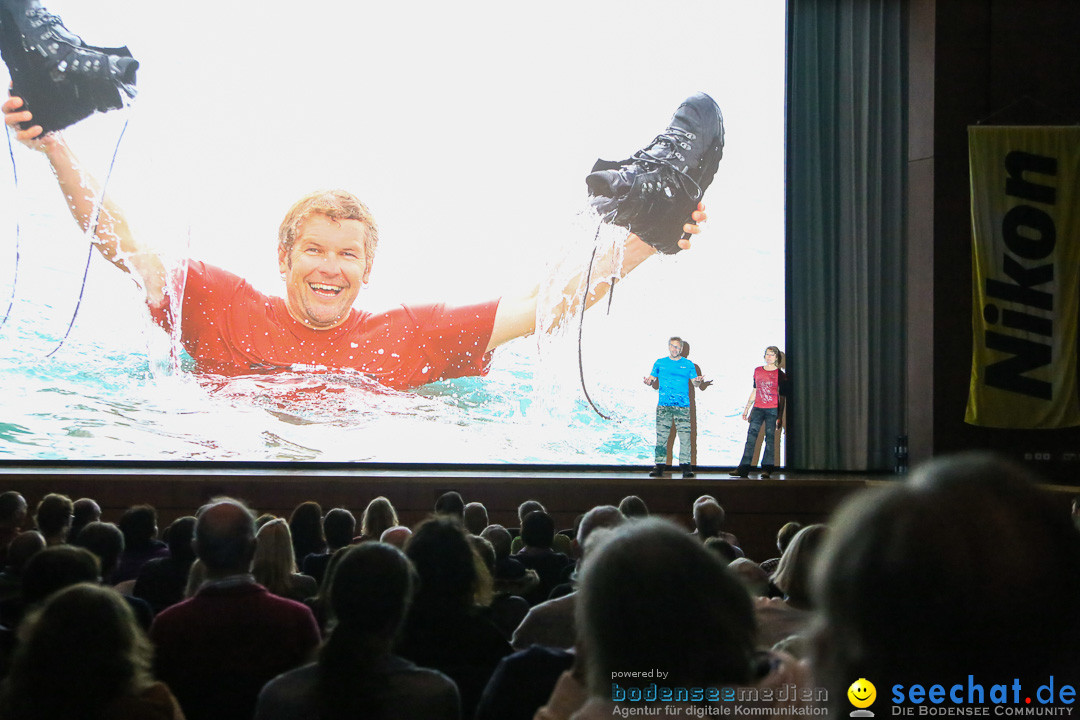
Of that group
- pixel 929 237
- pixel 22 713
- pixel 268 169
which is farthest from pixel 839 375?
pixel 22 713

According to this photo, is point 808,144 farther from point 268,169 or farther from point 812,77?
point 268,169

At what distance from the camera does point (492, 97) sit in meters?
6.84

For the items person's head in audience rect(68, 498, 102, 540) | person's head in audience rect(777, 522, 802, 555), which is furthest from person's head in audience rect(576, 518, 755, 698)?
person's head in audience rect(68, 498, 102, 540)

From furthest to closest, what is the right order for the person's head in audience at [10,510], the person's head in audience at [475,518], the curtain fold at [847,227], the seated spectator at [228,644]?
the curtain fold at [847,227], the person's head in audience at [475,518], the person's head in audience at [10,510], the seated spectator at [228,644]

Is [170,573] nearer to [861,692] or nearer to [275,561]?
[275,561]

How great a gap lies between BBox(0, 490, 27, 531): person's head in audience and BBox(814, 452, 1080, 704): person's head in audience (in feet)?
12.9

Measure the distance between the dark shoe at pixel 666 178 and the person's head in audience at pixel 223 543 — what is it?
16.6 feet

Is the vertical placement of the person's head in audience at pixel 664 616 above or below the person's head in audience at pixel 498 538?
above

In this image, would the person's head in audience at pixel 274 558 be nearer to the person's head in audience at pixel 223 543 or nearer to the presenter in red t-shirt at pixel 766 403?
the person's head in audience at pixel 223 543

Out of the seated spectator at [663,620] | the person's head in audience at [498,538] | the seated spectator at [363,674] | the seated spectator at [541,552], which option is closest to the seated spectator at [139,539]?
the person's head in audience at [498,538]

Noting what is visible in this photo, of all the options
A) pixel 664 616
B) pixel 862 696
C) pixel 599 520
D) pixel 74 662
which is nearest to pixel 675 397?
pixel 599 520

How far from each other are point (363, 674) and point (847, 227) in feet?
21.4

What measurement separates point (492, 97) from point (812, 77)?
2.51 meters

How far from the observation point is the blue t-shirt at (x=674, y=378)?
6695 millimetres
